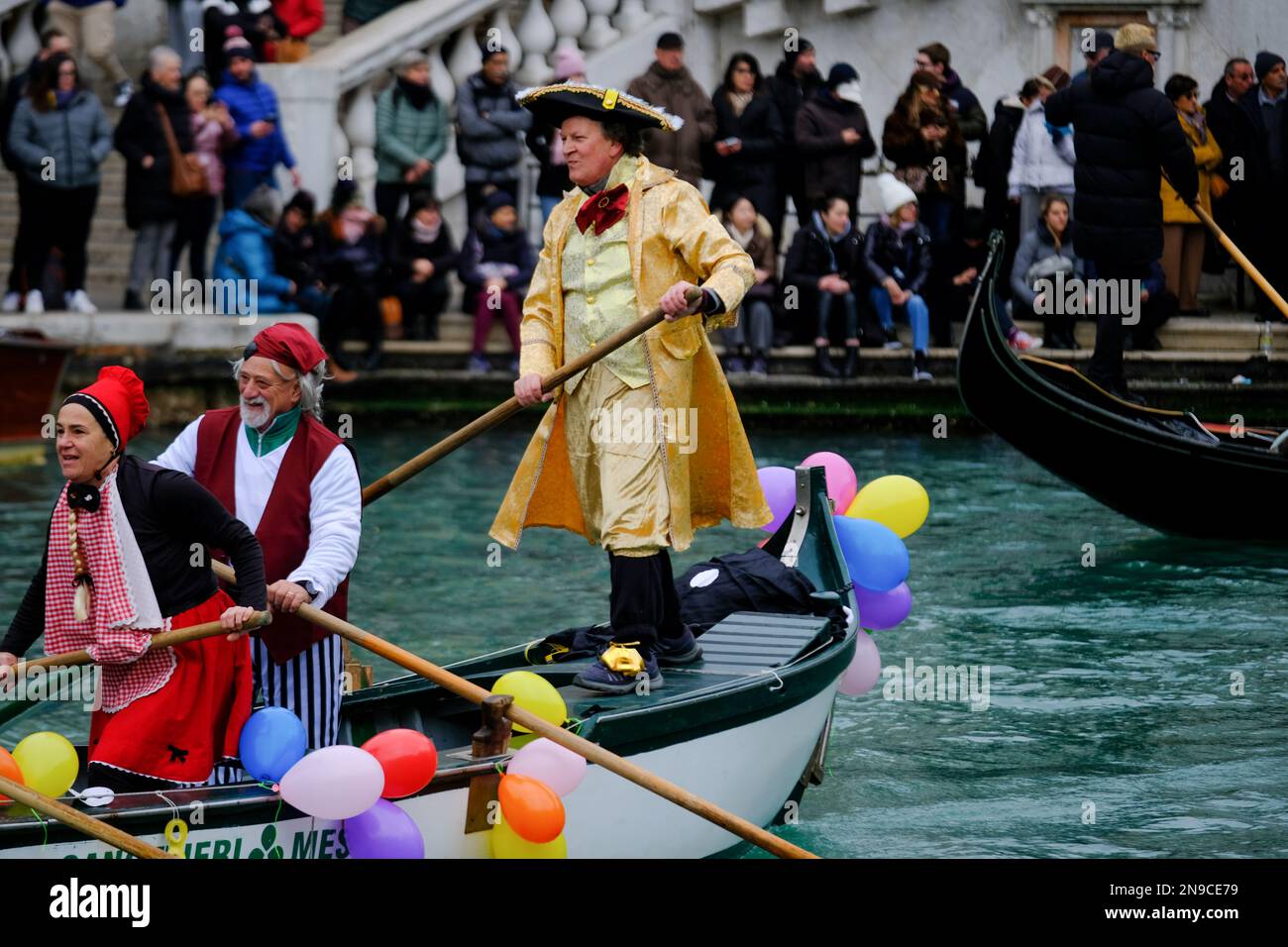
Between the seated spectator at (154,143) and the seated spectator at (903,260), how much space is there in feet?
→ 12.5

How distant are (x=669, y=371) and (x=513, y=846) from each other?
1370 mm

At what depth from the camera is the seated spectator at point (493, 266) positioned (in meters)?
13.0

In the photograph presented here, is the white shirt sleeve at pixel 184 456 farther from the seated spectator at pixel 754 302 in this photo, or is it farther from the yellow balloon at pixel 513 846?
the seated spectator at pixel 754 302

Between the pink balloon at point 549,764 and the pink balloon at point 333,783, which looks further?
the pink balloon at point 549,764

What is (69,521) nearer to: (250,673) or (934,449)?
(250,673)

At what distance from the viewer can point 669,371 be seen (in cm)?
594

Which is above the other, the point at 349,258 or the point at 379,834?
the point at 349,258

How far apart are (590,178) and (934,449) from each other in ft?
22.7

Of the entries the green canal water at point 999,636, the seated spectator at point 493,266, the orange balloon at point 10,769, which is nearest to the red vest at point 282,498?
the orange balloon at point 10,769

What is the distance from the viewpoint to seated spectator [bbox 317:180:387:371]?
1284 cm

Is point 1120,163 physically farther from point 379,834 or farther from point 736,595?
point 379,834

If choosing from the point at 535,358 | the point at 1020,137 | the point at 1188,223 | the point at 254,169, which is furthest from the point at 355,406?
the point at 535,358

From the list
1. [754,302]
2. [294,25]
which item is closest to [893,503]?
[754,302]

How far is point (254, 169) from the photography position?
1273 centimetres
